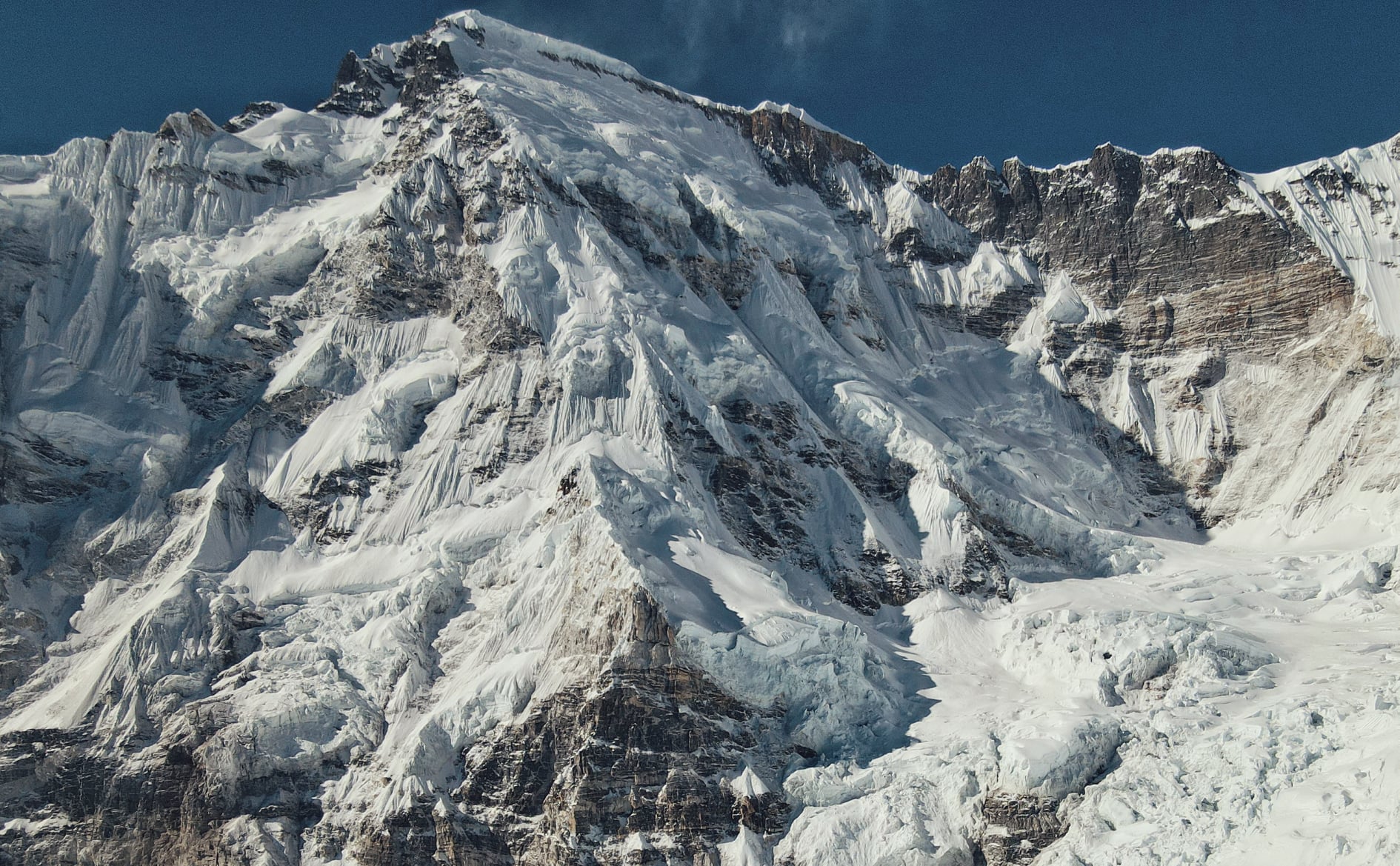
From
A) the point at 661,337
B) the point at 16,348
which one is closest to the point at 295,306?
the point at 16,348

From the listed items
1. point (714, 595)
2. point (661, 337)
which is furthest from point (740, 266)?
point (714, 595)

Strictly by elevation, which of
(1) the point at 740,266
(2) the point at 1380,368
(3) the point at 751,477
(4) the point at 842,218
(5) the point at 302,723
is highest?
(4) the point at 842,218

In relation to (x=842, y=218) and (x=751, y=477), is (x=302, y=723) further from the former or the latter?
(x=842, y=218)

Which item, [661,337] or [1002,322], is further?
[1002,322]

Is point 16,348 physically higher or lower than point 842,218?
lower

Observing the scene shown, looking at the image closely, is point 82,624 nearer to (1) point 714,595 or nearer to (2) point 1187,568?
(1) point 714,595

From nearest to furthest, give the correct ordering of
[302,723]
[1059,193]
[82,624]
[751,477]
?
[302,723]
[82,624]
[751,477]
[1059,193]

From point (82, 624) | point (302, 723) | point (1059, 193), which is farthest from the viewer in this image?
point (1059, 193)
